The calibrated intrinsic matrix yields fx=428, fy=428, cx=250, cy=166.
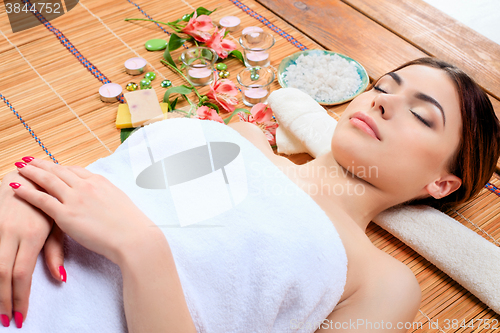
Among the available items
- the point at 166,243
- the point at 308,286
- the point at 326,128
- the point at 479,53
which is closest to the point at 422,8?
the point at 479,53

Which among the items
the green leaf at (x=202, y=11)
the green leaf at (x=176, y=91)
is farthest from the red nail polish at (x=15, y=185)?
the green leaf at (x=202, y=11)

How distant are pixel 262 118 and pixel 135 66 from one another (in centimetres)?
57

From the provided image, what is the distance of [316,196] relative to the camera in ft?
3.58

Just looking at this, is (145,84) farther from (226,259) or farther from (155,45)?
(226,259)

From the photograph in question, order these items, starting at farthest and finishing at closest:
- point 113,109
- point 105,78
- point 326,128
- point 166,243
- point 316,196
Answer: point 105,78
point 113,109
point 326,128
point 316,196
point 166,243

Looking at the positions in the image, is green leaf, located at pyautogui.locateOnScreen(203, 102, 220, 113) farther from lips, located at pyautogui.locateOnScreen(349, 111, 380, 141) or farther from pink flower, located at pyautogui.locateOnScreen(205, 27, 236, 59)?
lips, located at pyautogui.locateOnScreen(349, 111, 380, 141)

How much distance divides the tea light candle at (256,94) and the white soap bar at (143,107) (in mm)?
324

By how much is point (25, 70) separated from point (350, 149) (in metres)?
1.32

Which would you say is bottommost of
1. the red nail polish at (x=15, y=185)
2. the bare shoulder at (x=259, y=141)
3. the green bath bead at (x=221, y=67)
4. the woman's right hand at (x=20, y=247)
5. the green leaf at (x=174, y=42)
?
the green bath bead at (x=221, y=67)

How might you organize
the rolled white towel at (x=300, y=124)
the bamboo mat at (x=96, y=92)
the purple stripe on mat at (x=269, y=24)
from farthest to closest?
the purple stripe on mat at (x=269, y=24)
the rolled white towel at (x=300, y=124)
the bamboo mat at (x=96, y=92)

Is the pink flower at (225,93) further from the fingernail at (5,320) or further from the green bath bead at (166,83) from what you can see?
the fingernail at (5,320)

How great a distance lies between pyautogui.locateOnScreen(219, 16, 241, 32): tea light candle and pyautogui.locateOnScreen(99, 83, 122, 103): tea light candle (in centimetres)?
58

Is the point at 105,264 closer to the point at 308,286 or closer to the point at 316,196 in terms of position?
the point at 308,286

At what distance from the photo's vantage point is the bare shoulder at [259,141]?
47.3 inches
